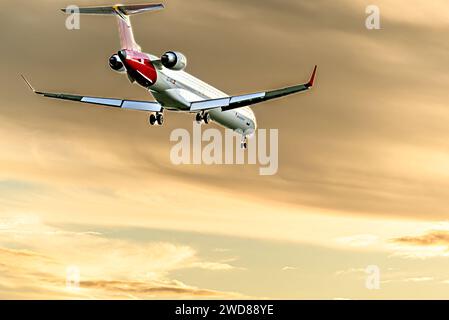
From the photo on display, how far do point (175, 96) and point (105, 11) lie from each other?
9.18 m

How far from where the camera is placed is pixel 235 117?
9625 centimetres

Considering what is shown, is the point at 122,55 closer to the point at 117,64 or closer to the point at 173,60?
the point at 117,64

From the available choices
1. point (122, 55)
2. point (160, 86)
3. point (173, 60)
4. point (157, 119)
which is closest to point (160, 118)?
point (157, 119)

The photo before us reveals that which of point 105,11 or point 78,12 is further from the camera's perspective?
point 105,11

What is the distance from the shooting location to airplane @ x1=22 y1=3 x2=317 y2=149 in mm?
80688

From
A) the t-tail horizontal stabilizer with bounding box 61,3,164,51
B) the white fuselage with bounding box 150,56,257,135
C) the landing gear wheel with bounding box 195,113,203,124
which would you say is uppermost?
the t-tail horizontal stabilizer with bounding box 61,3,164,51

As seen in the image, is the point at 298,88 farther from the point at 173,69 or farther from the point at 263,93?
the point at 173,69

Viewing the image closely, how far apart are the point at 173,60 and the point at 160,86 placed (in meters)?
3.47

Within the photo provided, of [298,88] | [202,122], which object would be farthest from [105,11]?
[298,88]

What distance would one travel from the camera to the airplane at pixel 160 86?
80.7 meters

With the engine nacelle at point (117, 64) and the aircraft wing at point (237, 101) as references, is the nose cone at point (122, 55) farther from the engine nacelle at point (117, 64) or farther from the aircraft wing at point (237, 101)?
the aircraft wing at point (237, 101)

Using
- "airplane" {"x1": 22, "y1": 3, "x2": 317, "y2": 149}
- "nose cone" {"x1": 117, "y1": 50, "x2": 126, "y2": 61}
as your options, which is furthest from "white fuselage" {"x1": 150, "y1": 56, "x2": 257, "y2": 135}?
"nose cone" {"x1": 117, "y1": 50, "x2": 126, "y2": 61}

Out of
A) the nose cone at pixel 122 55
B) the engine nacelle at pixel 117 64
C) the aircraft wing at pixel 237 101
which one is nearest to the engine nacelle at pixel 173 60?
→ the nose cone at pixel 122 55

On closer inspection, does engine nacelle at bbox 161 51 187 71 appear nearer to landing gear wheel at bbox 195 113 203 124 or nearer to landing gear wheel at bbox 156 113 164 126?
Answer: landing gear wheel at bbox 195 113 203 124
